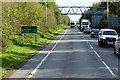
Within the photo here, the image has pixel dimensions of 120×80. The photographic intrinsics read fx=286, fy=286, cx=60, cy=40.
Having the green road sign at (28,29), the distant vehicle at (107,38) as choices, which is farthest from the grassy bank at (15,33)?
the distant vehicle at (107,38)

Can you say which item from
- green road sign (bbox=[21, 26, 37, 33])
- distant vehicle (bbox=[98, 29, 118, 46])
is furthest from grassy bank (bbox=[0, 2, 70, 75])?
distant vehicle (bbox=[98, 29, 118, 46])

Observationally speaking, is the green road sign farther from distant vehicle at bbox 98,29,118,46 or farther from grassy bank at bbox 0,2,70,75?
distant vehicle at bbox 98,29,118,46

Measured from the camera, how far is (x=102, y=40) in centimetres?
2884

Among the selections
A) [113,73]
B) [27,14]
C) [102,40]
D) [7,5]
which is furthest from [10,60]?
[27,14]

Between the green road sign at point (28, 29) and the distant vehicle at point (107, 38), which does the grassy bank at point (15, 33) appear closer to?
the green road sign at point (28, 29)

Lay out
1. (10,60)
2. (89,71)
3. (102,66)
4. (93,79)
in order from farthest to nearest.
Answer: (10,60)
(102,66)
(89,71)
(93,79)

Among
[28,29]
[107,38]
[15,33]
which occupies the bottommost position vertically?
[107,38]

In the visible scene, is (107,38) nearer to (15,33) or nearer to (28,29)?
(28,29)

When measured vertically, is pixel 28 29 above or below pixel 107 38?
above

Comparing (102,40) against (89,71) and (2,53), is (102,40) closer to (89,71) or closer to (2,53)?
(2,53)

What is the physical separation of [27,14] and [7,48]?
12495 mm

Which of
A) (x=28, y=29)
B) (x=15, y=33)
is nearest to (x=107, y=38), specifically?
(x=28, y=29)

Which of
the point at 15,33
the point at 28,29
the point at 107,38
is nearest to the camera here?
the point at 107,38

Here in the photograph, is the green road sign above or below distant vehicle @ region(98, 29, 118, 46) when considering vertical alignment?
above
